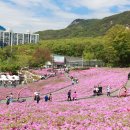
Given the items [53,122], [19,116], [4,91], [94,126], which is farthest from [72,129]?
[4,91]

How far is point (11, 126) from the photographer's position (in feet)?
75.9

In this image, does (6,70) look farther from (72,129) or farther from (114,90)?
(72,129)

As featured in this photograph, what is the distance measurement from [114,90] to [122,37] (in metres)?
73.8

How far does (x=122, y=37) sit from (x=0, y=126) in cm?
10292

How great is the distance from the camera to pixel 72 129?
2181 centimetres

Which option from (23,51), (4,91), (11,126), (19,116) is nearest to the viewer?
(11,126)

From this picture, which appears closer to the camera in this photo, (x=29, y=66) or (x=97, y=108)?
(x=97, y=108)

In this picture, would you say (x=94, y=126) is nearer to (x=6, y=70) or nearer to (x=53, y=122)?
(x=53, y=122)

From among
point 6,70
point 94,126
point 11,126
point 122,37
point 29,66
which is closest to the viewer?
point 94,126

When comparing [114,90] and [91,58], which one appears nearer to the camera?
[114,90]

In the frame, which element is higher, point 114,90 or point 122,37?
point 122,37

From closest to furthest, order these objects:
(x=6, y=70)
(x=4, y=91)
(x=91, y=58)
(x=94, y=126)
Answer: (x=94, y=126) → (x=4, y=91) → (x=6, y=70) → (x=91, y=58)

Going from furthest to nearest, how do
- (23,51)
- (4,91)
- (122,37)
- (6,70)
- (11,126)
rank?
(23,51) < (122,37) < (6,70) < (4,91) < (11,126)

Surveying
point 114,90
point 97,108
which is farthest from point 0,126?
point 114,90
